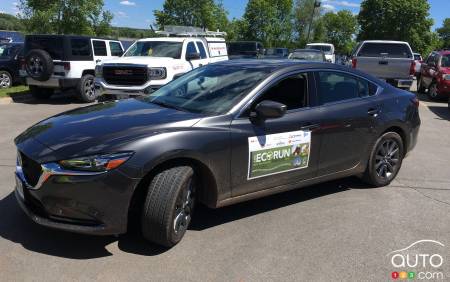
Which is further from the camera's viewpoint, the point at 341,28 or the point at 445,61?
the point at 341,28

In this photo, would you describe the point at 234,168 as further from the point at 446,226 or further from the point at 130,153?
the point at 446,226

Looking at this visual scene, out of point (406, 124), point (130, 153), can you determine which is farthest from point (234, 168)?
point (406, 124)

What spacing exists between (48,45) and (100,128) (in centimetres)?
998

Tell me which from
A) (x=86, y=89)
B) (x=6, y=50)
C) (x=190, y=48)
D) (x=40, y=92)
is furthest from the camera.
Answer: (x=6, y=50)

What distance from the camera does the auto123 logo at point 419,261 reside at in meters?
3.54

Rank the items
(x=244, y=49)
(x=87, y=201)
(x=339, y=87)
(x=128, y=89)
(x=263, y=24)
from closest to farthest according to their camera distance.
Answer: (x=87, y=201) → (x=339, y=87) → (x=128, y=89) → (x=244, y=49) → (x=263, y=24)

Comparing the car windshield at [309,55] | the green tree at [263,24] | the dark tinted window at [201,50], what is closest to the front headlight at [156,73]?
the dark tinted window at [201,50]

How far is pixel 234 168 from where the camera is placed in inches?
158

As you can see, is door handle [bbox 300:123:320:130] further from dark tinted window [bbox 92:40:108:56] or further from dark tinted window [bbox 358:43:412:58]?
dark tinted window [bbox 358:43:412:58]

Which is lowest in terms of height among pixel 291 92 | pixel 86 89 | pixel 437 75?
pixel 86 89

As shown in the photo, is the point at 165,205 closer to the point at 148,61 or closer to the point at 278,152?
→ the point at 278,152

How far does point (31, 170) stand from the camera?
11.7 feet

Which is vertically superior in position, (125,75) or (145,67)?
(145,67)

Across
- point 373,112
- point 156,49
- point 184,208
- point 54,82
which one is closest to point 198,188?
point 184,208
